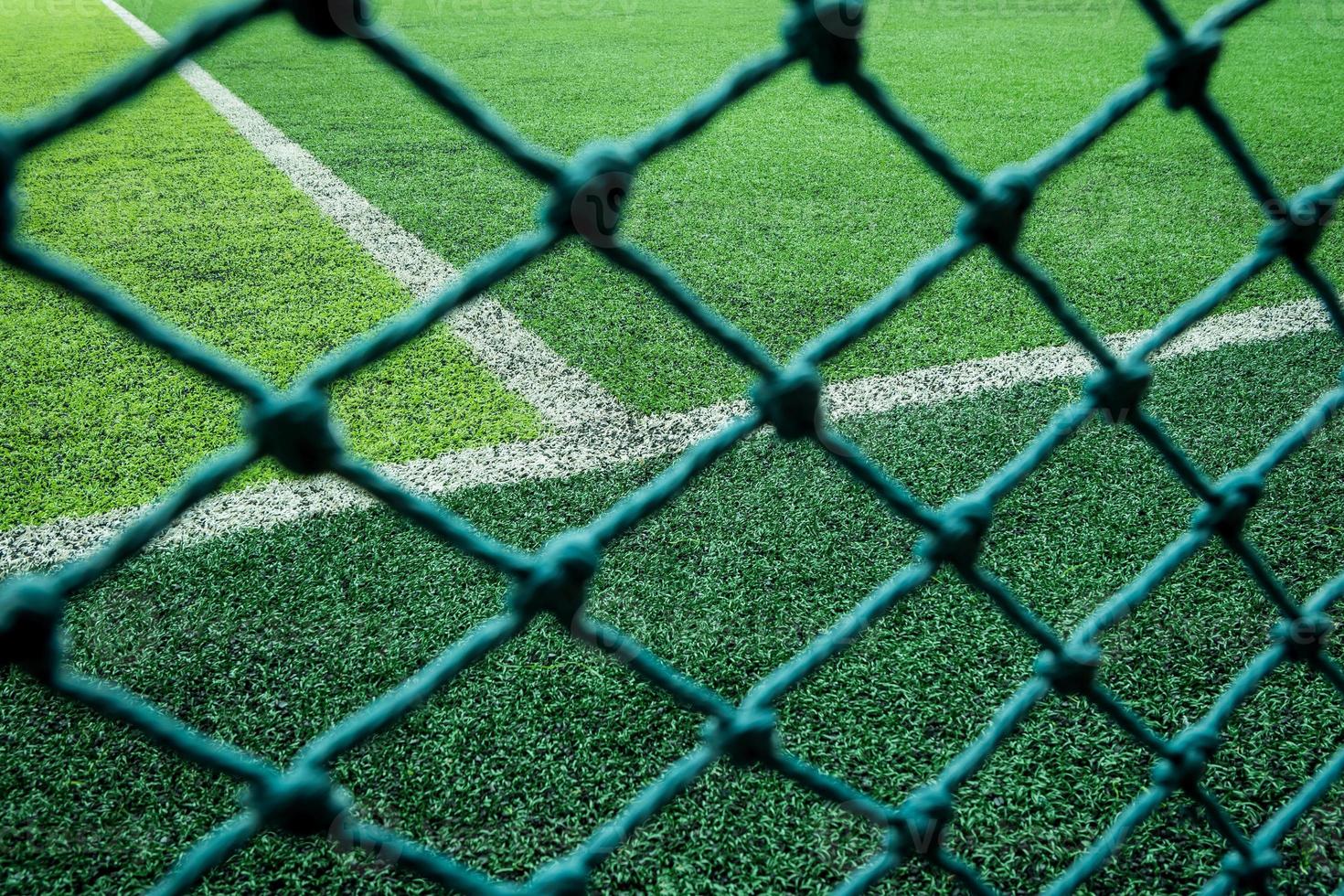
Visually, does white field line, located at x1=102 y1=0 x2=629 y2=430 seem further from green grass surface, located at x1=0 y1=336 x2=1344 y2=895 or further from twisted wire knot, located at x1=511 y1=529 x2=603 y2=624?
twisted wire knot, located at x1=511 y1=529 x2=603 y2=624

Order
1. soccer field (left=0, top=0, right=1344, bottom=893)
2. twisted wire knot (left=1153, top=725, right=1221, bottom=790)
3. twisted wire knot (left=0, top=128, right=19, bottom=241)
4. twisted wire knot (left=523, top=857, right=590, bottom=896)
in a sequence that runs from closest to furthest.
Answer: twisted wire knot (left=0, top=128, right=19, bottom=241) → twisted wire knot (left=523, top=857, right=590, bottom=896) → twisted wire knot (left=1153, top=725, right=1221, bottom=790) → soccer field (left=0, top=0, right=1344, bottom=893)

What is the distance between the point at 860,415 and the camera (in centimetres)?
199

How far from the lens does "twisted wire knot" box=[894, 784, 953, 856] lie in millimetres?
775

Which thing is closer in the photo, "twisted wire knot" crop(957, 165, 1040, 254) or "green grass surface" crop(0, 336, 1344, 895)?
"twisted wire knot" crop(957, 165, 1040, 254)

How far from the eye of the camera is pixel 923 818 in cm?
78

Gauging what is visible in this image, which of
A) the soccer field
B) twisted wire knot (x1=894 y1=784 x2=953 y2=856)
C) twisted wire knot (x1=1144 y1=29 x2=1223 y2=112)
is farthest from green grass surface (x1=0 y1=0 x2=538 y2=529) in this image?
twisted wire knot (x1=1144 y1=29 x2=1223 y2=112)

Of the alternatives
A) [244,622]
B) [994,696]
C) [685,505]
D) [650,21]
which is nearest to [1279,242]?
[994,696]

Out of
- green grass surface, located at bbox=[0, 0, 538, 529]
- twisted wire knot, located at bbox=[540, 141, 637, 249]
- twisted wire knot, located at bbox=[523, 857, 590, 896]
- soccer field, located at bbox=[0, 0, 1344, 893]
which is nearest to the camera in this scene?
twisted wire knot, located at bbox=[540, 141, 637, 249]

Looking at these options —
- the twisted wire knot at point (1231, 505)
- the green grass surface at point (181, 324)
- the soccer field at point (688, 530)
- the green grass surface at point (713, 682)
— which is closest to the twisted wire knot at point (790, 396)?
Result: the soccer field at point (688, 530)

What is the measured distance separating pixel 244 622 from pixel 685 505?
701 millimetres

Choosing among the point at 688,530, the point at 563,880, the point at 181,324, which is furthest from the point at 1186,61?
the point at 181,324

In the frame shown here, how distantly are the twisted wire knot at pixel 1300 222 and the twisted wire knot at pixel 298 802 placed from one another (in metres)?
0.77

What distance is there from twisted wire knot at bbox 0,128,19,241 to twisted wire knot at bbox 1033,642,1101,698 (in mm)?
733

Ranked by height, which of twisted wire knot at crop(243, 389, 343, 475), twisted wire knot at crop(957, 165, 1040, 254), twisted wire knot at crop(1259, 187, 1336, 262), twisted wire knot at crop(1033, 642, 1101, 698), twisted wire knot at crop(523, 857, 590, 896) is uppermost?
twisted wire knot at crop(1259, 187, 1336, 262)
